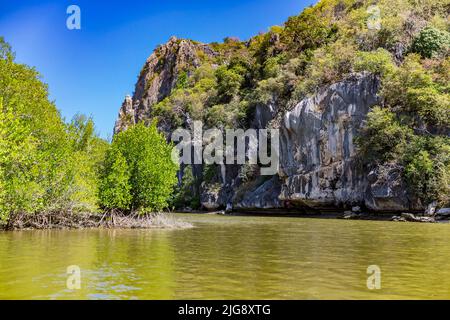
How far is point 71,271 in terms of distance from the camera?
10.5 meters

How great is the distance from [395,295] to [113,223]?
805 inches

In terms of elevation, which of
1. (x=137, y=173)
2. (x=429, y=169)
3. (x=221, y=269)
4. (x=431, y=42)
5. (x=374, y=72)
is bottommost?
(x=221, y=269)

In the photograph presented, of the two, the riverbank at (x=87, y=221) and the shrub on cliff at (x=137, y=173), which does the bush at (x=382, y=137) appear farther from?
the riverbank at (x=87, y=221)

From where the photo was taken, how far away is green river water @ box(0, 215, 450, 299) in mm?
8367

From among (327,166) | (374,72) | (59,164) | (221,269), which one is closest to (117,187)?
(59,164)

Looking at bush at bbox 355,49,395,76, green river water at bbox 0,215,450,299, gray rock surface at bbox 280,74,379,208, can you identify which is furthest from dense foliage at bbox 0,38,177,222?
bush at bbox 355,49,395,76

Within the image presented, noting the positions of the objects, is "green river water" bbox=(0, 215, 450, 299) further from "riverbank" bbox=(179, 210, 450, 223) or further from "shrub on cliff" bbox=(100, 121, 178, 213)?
"riverbank" bbox=(179, 210, 450, 223)

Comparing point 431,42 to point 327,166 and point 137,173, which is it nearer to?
point 327,166

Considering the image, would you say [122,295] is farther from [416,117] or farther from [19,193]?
[416,117]

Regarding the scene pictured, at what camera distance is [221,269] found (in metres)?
11.0

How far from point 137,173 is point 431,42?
115ft

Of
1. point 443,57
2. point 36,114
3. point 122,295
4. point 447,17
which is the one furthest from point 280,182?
point 122,295

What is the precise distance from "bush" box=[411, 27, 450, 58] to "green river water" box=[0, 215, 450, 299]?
3402 centimetres

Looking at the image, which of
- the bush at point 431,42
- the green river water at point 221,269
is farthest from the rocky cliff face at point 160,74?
the green river water at point 221,269
